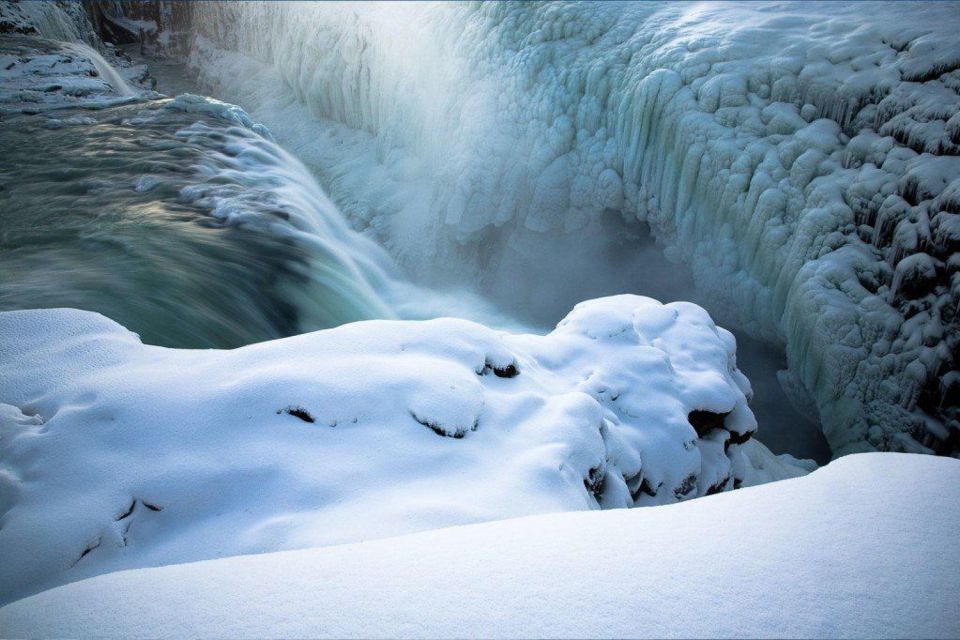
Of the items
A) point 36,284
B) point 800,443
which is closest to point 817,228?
point 800,443

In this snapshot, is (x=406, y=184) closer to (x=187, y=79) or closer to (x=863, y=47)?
(x=863, y=47)

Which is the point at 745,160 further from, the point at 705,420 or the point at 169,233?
the point at 169,233

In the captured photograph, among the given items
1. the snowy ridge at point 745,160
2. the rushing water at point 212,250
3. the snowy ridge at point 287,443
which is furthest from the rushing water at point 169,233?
the snowy ridge at point 745,160

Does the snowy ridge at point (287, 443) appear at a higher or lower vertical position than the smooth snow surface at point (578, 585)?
lower

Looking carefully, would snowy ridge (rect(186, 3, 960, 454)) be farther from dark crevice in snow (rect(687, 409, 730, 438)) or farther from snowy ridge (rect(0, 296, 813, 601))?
snowy ridge (rect(0, 296, 813, 601))

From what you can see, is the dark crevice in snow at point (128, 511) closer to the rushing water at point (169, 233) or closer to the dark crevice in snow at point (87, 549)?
the dark crevice in snow at point (87, 549)

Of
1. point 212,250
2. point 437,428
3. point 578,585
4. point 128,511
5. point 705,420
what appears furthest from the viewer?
point 212,250

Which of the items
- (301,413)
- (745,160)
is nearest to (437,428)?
(301,413)
